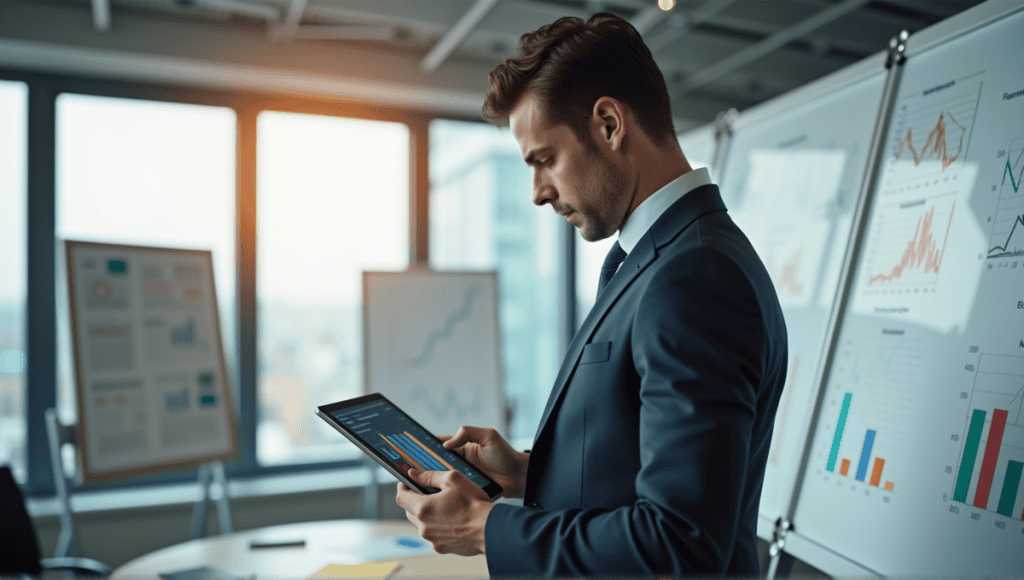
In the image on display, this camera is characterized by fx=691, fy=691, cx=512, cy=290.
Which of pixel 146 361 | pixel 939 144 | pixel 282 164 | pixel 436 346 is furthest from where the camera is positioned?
pixel 282 164

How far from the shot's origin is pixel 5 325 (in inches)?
129

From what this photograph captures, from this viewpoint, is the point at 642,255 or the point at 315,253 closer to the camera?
the point at 642,255

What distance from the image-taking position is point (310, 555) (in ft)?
6.66

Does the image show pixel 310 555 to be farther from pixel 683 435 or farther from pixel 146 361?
pixel 683 435

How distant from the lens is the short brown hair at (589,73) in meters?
0.99

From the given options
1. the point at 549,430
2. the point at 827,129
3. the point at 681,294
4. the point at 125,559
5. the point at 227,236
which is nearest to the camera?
the point at 681,294

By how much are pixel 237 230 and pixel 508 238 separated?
65.9 inches

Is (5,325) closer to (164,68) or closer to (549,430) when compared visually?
(164,68)

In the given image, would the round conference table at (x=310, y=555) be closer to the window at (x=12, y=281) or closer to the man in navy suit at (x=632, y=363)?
the man in navy suit at (x=632, y=363)

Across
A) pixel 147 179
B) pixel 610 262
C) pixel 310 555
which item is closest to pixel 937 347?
Answer: pixel 610 262

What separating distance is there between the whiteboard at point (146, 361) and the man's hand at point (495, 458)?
6.69 ft

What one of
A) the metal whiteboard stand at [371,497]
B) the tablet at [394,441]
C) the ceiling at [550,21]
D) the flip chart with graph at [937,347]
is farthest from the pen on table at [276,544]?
the ceiling at [550,21]

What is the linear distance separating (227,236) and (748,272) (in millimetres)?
3377

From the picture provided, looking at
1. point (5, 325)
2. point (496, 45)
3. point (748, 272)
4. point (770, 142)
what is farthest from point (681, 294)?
point (5, 325)
